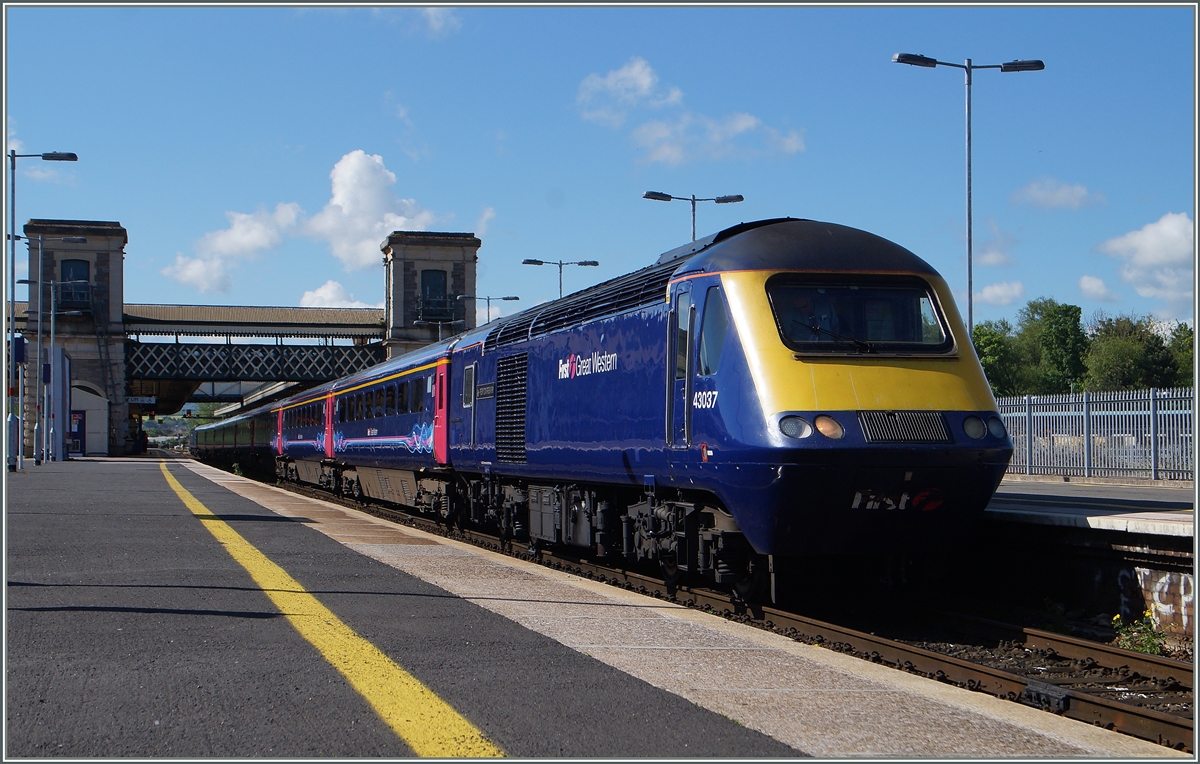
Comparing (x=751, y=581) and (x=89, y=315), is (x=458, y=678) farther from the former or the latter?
(x=89, y=315)

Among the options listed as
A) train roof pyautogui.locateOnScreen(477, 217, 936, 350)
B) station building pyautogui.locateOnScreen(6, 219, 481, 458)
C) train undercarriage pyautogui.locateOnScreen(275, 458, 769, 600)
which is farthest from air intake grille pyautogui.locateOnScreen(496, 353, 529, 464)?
station building pyautogui.locateOnScreen(6, 219, 481, 458)

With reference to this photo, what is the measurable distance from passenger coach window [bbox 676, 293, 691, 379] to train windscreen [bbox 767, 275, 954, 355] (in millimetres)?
927

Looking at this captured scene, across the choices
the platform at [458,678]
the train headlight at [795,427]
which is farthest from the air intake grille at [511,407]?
the train headlight at [795,427]

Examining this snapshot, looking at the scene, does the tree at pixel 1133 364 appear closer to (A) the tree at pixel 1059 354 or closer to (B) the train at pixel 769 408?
(A) the tree at pixel 1059 354

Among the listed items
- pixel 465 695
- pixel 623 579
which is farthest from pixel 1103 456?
pixel 465 695

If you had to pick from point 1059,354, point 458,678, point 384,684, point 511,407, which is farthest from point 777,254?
point 1059,354

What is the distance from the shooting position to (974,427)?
9039 millimetres

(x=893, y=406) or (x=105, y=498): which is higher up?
(x=893, y=406)

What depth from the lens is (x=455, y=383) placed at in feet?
57.6

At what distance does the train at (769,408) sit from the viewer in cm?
880

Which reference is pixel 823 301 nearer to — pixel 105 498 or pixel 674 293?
pixel 674 293

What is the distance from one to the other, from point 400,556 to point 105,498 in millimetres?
12114

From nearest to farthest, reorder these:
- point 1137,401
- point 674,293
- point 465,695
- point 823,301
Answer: point 465,695
point 823,301
point 674,293
point 1137,401

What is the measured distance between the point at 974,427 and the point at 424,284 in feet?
225
